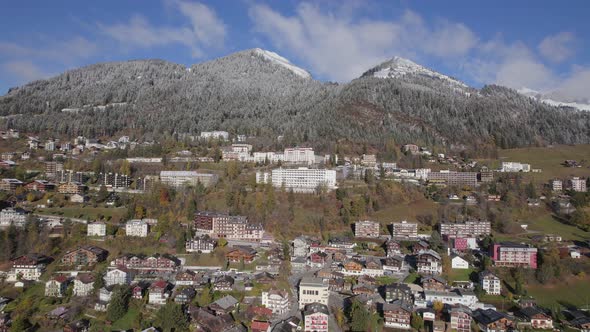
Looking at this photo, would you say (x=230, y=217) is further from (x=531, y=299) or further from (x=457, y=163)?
(x=457, y=163)

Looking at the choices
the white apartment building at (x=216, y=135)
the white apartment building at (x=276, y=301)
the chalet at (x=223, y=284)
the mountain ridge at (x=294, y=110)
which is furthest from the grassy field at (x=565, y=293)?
the white apartment building at (x=216, y=135)

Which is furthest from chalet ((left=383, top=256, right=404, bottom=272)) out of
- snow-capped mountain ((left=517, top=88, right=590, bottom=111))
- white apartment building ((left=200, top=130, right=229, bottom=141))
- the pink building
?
snow-capped mountain ((left=517, top=88, right=590, bottom=111))

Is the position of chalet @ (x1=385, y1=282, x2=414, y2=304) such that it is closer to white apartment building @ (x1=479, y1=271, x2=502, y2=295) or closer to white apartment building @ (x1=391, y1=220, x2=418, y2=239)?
white apartment building @ (x1=479, y1=271, x2=502, y2=295)

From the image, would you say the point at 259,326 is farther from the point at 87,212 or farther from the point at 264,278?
the point at 87,212

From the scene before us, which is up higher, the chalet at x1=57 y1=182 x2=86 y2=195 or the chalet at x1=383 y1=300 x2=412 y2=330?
the chalet at x1=57 y1=182 x2=86 y2=195

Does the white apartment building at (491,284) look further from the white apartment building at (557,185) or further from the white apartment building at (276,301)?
the white apartment building at (557,185)

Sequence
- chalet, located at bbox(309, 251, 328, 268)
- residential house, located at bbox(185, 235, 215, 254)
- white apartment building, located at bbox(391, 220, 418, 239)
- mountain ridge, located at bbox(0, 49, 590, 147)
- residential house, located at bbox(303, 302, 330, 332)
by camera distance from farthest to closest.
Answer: mountain ridge, located at bbox(0, 49, 590, 147)
white apartment building, located at bbox(391, 220, 418, 239)
residential house, located at bbox(185, 235, 215, 254)
chalet, located at bbox(309, 251, 328, 268)
residential house, located at bbox(303, 302, 330, 332)
